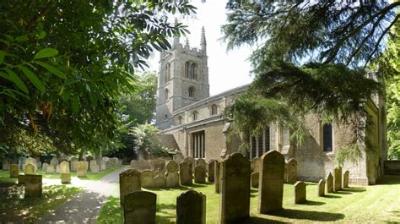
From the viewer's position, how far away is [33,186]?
1317 centimetres

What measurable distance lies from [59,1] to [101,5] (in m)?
0.54

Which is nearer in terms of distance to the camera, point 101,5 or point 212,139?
point 101,5

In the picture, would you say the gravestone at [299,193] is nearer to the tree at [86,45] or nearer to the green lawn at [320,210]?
the green lawn at [320,210]

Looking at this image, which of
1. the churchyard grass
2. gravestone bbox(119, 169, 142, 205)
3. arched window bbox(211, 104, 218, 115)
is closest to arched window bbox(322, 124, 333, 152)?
gravestone bbox(119, 169, 142, 205)

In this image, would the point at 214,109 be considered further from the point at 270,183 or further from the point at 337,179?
the point at 270,183

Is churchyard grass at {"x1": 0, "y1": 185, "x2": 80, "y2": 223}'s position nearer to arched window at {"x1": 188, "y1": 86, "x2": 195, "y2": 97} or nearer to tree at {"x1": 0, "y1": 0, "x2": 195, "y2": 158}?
tree at {"x1": 0, "y1": 0, "x2": 195, "y2": 158}

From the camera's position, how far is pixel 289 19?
Answer: 8102 millimetres

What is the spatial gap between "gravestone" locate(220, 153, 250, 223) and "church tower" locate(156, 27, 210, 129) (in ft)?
149

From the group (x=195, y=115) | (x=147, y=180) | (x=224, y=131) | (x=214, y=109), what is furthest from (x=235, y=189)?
(x=195, y=115)

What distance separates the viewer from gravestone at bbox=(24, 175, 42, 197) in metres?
13.1

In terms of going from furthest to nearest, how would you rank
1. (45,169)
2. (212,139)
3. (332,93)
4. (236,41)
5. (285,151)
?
(212,139), (45,169), (285,151), (236,41), (332,93)

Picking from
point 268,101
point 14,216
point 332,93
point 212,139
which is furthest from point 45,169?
point 332,93

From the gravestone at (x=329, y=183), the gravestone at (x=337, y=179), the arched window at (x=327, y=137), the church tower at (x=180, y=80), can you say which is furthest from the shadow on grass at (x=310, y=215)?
the church tower at (x=180, y=80)

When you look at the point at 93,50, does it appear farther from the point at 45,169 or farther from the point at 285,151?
the point at 45,169
